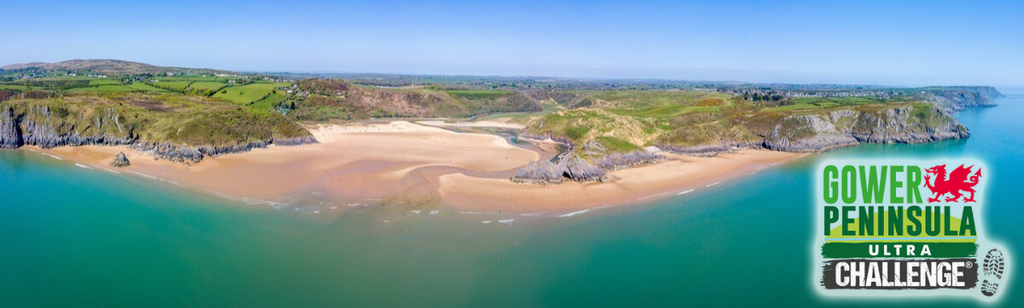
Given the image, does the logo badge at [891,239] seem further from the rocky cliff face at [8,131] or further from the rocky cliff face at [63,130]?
the rocky cliff face at [8,131]

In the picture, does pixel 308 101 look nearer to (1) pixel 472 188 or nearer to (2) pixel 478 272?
(1) pixel 472 188

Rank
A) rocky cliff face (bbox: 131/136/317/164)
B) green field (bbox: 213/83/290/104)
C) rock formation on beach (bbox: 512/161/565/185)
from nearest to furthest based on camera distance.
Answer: rock formation on beach (bbox: 512/161/565/185), rocky cliff face (bbox: 131/136/317/164), green field (bbox: 213/83/290/104)

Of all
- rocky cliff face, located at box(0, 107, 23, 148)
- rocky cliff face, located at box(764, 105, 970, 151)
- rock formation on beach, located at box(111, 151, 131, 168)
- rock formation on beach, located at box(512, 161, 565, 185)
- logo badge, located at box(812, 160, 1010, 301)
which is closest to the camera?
logo badge, located at box(812, 160, 1010, 301)

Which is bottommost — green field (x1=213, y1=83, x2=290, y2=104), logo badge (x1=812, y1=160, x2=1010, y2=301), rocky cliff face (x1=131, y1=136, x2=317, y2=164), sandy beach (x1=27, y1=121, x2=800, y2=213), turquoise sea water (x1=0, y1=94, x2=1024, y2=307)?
turquoise sea water (x1=0, y1=94, x2=1024, y2=307)

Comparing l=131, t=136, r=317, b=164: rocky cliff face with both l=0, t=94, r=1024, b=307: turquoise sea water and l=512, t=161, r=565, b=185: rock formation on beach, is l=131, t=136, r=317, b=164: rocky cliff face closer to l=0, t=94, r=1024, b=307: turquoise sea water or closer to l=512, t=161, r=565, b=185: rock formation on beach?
l=0, t=94, r=1024, b=307: turquoise sea water

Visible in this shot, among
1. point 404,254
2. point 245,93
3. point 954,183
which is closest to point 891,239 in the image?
point 954,183

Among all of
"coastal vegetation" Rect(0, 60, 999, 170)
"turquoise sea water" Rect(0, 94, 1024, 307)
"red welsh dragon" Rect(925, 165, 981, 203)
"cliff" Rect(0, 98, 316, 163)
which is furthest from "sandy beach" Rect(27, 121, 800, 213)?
"red welsh dragon" Rect(925, 165, 981, 203)

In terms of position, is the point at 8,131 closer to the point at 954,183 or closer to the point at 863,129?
the point at 954,183

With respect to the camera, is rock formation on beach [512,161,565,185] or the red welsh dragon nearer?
the red welsh dragon

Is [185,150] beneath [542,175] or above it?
above
